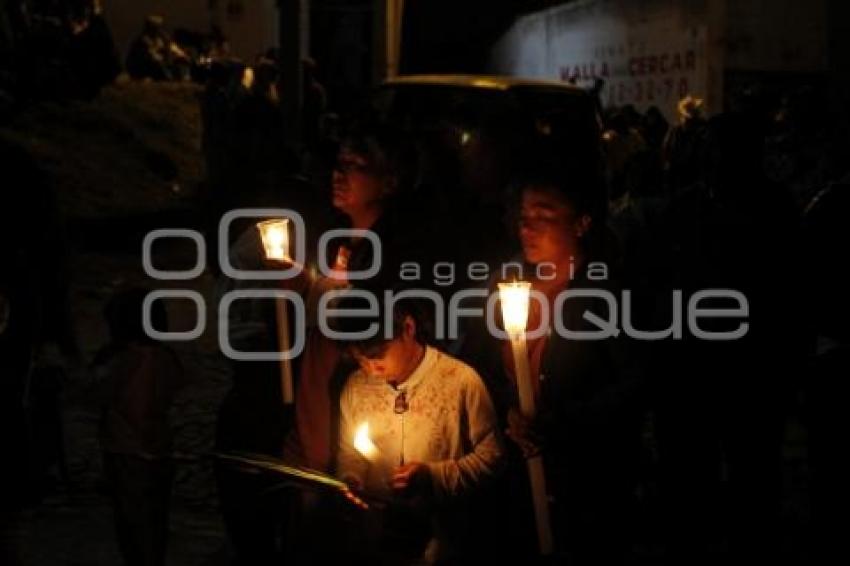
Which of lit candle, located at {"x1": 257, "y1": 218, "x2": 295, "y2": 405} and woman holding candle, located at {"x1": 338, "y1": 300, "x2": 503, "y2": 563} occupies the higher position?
lit candle, located at {"x1": 257, "y1": 218, "x2": 295, "y2": 405}

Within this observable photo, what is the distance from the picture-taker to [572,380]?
470cm

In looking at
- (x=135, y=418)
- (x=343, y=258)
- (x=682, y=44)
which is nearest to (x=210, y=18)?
(x=682, y=44)

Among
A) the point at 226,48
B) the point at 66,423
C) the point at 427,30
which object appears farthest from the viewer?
the point at 427,30

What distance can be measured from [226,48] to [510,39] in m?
6.55

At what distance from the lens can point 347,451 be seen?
4566 mm

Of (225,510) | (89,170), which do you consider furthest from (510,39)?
(225,510)

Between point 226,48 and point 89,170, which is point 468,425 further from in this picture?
point 226,48

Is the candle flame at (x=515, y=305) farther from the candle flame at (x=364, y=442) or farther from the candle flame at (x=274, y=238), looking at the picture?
the candle flame at (x=274, y=238)

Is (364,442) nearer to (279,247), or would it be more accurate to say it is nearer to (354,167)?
(279,247)

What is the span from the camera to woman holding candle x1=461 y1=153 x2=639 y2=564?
4684 millimetres

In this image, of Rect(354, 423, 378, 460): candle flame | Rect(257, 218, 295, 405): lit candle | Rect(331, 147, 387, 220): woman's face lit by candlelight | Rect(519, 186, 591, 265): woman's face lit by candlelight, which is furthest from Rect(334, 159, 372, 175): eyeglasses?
Rect(354, 423, 378, 460): candle flame

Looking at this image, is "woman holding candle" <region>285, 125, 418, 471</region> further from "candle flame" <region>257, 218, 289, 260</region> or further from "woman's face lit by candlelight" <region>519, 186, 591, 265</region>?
"woman's face lit by candlelight" <region>519, 186, 591, 265</region>

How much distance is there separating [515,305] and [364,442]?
0.65 meters

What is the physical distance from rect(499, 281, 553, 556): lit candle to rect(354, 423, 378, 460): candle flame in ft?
1.54
